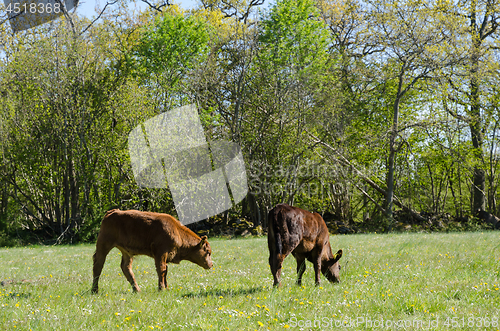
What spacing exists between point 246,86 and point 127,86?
6625mm

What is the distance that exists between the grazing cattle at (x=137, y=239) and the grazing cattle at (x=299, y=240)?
5.87ft

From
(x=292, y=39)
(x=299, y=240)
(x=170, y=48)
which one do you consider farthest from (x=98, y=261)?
(x=292, y=39)

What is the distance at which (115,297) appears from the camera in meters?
6.69

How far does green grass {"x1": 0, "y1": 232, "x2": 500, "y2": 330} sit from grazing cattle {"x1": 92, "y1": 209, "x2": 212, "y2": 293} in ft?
1.62

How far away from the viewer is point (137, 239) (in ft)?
23.9

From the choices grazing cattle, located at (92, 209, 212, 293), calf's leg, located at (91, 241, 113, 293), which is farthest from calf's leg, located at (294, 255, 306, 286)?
calf's leg, located at (91, 241, 113, 293)

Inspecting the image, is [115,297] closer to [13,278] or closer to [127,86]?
[13,278]

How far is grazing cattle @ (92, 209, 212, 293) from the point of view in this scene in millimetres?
7227

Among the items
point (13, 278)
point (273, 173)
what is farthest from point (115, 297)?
point (273, 173)

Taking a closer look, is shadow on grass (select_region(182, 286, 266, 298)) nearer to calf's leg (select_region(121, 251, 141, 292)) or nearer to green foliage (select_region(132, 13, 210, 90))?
calf's leg (select_region(121, 251, 141, 292))

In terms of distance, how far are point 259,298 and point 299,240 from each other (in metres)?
1.31

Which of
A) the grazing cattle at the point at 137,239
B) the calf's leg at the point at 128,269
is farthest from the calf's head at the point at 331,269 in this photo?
the calf's leg at the point at 128,269

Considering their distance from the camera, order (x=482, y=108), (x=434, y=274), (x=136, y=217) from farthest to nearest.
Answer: (x=482, y=108), (x=434, y=274), (x=136, y=217)

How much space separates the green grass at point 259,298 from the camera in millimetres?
5129
